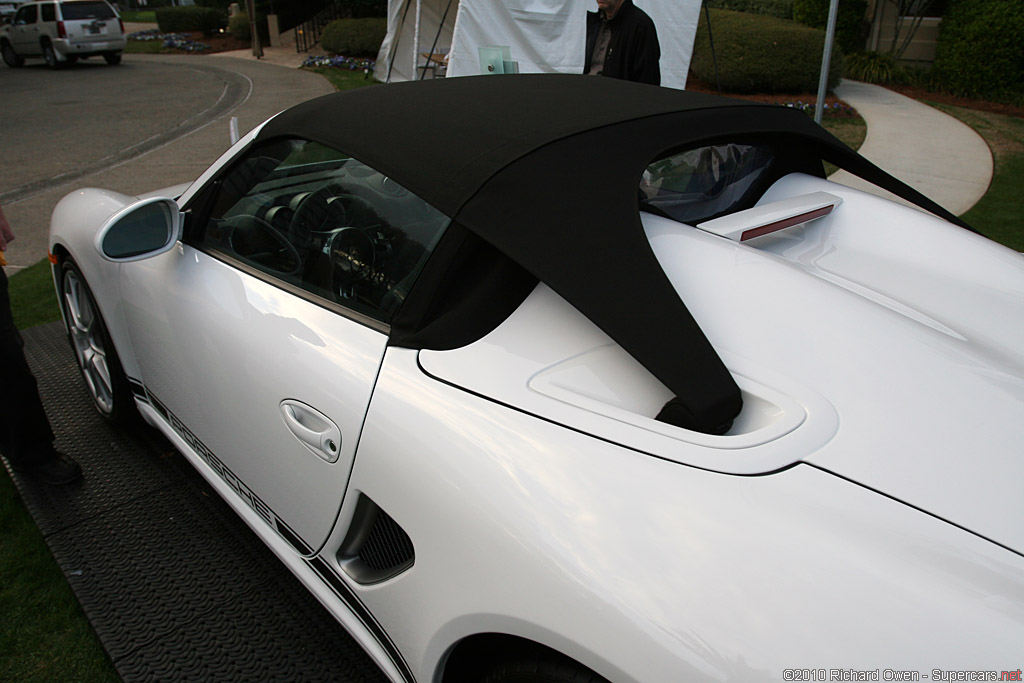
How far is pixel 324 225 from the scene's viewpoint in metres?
2.02

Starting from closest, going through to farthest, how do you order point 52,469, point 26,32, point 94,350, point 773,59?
point 52,469
point 94,350
point 773,59
point 26,32

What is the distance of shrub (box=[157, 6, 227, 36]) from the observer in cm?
2755

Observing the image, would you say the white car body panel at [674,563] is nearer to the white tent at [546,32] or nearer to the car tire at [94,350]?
the car tire at [94,350]

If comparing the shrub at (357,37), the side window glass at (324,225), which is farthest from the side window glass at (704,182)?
the shrub at (357,37)

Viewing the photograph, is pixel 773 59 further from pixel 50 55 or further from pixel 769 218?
pixel 50 55

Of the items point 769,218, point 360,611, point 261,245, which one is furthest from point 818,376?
point 261,245

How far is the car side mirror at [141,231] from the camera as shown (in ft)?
7.01

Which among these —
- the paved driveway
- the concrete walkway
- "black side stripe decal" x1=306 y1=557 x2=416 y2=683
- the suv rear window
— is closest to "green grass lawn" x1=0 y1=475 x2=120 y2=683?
"black side stripe decal" x1=306 y1=557 x2=416 y2=683

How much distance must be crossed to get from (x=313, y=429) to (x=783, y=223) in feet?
4.28

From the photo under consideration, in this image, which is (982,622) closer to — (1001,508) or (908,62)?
(1001,508)

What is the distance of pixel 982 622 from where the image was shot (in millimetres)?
995

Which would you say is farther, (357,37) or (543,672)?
(357,37)

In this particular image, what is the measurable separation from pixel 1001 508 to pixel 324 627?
1777 mm

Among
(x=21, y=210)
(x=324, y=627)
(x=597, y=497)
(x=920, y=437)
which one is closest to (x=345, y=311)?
(x=597, y=497)
